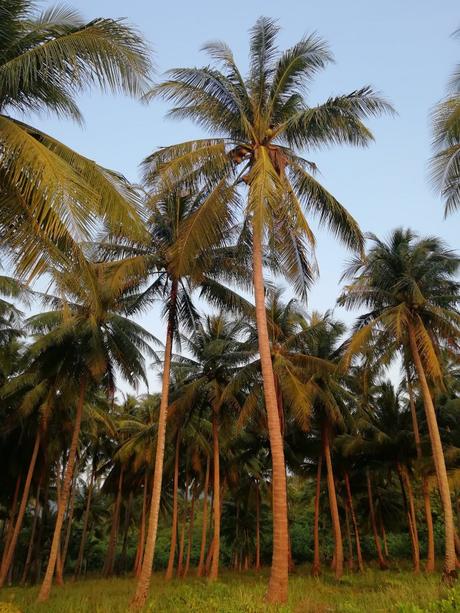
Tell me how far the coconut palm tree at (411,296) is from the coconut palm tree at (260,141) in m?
5.03

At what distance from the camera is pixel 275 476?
10.4m

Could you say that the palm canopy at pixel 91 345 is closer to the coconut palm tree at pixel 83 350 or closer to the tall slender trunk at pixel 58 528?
the coconut palm tree at pixel 83 350

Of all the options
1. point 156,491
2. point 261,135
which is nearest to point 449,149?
point 261,135

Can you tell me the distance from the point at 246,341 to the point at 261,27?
11699 millimetres

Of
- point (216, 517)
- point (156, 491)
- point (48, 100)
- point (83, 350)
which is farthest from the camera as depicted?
point (216, 517)

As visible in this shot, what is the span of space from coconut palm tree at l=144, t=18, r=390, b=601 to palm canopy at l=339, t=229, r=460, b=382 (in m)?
5.39

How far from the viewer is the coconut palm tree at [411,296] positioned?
1691cm

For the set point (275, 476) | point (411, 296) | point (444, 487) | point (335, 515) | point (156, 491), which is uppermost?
point (411, 296)

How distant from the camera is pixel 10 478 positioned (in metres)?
27.2

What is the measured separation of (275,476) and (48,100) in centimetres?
831

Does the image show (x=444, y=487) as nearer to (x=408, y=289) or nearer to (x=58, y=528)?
(x=408, y=289)

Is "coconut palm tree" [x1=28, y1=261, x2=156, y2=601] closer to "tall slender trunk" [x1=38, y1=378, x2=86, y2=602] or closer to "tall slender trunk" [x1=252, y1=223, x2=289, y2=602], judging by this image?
"tall slender trunk" [x1=38, y1=378, x2=86, y2=602]

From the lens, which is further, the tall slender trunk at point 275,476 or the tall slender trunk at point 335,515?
the tall slender trunk at point 335,515

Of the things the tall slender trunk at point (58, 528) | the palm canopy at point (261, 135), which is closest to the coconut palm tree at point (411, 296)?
the palm canopy at point (261, 135)
